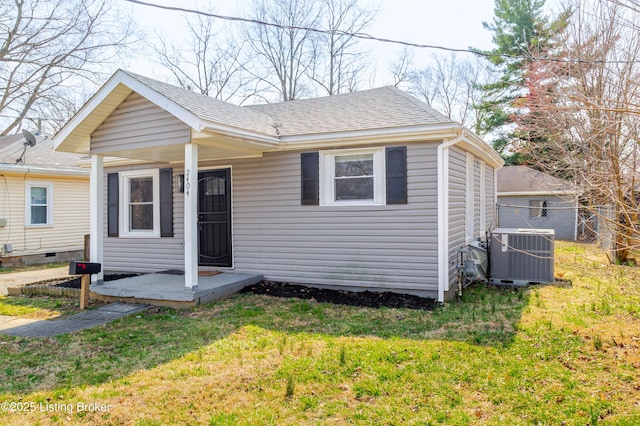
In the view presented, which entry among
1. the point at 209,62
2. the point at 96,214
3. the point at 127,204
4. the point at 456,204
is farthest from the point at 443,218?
the point at 209,62

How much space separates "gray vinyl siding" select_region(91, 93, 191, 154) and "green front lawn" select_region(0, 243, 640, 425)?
Result: 2.63 m

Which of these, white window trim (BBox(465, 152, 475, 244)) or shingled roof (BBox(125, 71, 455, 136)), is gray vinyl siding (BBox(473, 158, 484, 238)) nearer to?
white window trim (BBox(465, 152, 475, 244))

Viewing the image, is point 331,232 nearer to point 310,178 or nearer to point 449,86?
point 310,178

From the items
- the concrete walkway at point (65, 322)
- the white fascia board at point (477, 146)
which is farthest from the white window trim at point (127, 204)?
the white fascia board at point (477, 146)

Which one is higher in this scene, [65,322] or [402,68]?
[402,68]

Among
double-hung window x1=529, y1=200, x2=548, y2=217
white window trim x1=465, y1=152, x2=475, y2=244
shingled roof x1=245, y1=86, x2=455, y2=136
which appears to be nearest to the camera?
shingled roof x1=245, y1=86, x2=455, y2=136

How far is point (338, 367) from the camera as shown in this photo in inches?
157

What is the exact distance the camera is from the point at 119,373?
4.00 meters

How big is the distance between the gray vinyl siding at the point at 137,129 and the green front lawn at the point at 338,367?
8.62 feet

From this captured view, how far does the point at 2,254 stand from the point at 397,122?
37.9 feet

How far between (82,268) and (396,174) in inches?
197

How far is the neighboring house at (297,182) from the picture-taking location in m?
6.54

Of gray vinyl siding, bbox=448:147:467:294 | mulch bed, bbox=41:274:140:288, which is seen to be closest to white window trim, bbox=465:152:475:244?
gray vinyl siding, bbox=448:147:467:294

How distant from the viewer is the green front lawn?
320 cm
